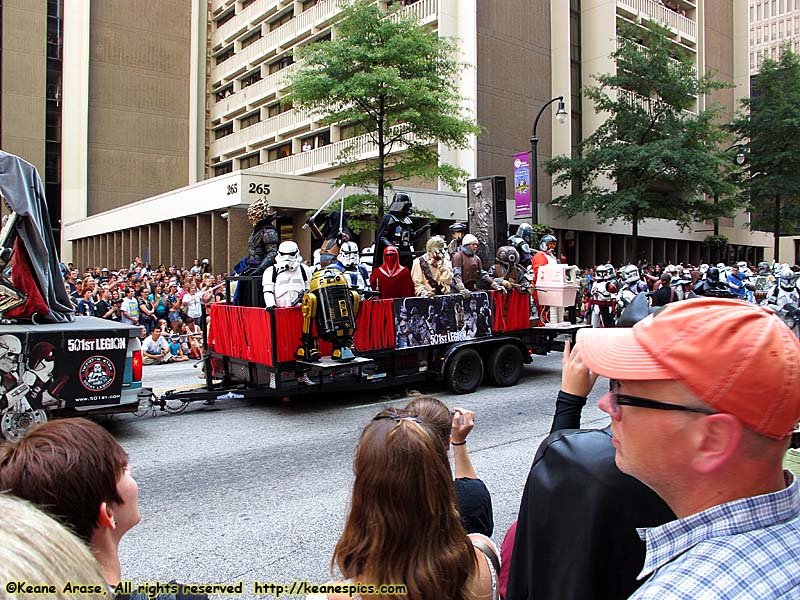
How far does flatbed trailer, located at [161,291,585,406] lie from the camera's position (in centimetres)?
861

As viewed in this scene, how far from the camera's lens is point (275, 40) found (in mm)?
41250

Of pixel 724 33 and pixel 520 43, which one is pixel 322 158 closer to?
pixel 520 43

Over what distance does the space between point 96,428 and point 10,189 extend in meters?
6.82

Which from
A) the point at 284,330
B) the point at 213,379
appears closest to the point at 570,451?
the point at 284,330

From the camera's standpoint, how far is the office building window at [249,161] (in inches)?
1734

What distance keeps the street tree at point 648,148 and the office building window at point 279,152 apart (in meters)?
17.3

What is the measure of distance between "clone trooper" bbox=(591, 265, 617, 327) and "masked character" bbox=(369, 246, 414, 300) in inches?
308

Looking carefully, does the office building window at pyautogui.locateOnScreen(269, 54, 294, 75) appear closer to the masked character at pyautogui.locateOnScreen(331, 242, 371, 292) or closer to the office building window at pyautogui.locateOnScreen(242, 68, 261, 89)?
the office building window at pyautogui.locateOnScreen(242, 68, 261, 89)

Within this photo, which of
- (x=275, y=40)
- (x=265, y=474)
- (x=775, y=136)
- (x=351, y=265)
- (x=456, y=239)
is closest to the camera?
(x=265, y=474)

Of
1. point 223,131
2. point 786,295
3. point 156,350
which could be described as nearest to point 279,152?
point 223,131

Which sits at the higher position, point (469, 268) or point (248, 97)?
point (248, 97)

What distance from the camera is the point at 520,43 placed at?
100 ft

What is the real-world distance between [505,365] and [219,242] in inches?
795

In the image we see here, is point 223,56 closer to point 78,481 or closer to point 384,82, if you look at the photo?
point 384,82
